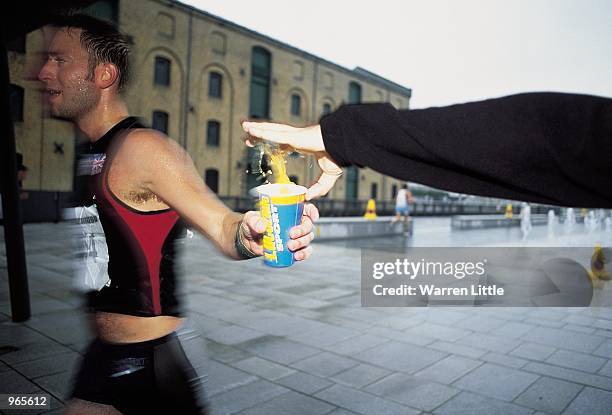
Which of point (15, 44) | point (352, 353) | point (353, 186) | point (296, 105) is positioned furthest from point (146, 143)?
point (353, 186)

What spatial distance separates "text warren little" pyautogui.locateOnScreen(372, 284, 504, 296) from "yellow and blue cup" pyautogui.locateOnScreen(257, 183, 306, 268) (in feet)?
20.5

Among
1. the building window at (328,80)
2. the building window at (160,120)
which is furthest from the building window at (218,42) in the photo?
the building window at (328,80)

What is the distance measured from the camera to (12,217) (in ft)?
17.9

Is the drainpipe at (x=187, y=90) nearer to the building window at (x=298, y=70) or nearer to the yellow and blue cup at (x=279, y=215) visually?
the building window at (x=298, y=70)

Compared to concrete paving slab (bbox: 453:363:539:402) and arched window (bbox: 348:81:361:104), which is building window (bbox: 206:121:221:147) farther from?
concrete paving slab (bbox: 453:363:539:402)

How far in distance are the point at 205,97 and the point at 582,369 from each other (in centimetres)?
2734

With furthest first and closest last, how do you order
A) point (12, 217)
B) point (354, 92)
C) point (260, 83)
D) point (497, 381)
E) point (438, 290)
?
1. point (354, 92)
2. point (260, 83)
3. point (438, 290)
4. point (12, 217)
5. point (497, 381)

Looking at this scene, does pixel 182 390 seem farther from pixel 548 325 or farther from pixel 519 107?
pixel 548 325

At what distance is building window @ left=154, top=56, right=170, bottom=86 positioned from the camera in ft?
86.7

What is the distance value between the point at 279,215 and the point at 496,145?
769 millimetres

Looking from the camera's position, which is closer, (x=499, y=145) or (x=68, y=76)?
(x=499, y=145)

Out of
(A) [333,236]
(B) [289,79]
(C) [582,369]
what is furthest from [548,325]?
(B) [289,79]

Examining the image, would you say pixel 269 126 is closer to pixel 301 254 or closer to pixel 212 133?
pixel 301 254

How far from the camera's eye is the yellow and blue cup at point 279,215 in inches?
62.2
